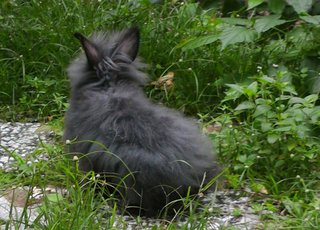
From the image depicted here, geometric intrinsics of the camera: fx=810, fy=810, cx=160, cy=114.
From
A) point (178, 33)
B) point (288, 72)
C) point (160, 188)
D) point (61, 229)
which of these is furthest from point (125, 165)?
point (178, 33)

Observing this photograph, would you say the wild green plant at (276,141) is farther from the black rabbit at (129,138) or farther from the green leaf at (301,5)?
the green leaf at (301,5)

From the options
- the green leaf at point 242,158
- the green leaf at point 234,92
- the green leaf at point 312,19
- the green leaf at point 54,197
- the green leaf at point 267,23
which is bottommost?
the green leaf at point 242,158

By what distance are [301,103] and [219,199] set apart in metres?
0.80

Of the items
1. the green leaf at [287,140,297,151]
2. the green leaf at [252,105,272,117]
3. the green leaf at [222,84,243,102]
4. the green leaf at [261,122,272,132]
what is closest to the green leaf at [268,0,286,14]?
the green leaf at [222,84,243,102]

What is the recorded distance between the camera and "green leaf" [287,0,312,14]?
5020 mm

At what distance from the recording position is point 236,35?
531 cm

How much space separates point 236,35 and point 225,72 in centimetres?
59

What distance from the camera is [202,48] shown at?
602 cm

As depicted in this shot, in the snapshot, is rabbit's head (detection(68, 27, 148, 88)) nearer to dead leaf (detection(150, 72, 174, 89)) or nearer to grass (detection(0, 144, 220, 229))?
grass (detection(0, 144, 220, 229))

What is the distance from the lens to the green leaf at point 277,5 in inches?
208

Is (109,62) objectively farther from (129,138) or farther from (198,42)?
(198,42)

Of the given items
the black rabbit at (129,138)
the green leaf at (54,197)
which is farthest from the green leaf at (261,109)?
the green leaf at (54,197)

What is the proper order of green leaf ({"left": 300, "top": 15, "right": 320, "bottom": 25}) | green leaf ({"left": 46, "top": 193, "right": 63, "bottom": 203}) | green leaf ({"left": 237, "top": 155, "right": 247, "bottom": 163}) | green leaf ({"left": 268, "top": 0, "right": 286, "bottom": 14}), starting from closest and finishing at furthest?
green leaf ({"left": 46, "top": 193, "right": 63, "bottom": 203}) < green leaf ({"left": 237, "top": 155, "right": 247, "bottom": 163}) < green leaf ({"left": 300, "top": 15, "right": 320, "bottom": 25}) < green leaf ({"left": 268, "top": 0, "right": 286, "bottom": 14})

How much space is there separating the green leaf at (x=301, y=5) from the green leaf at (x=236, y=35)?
0.36m
